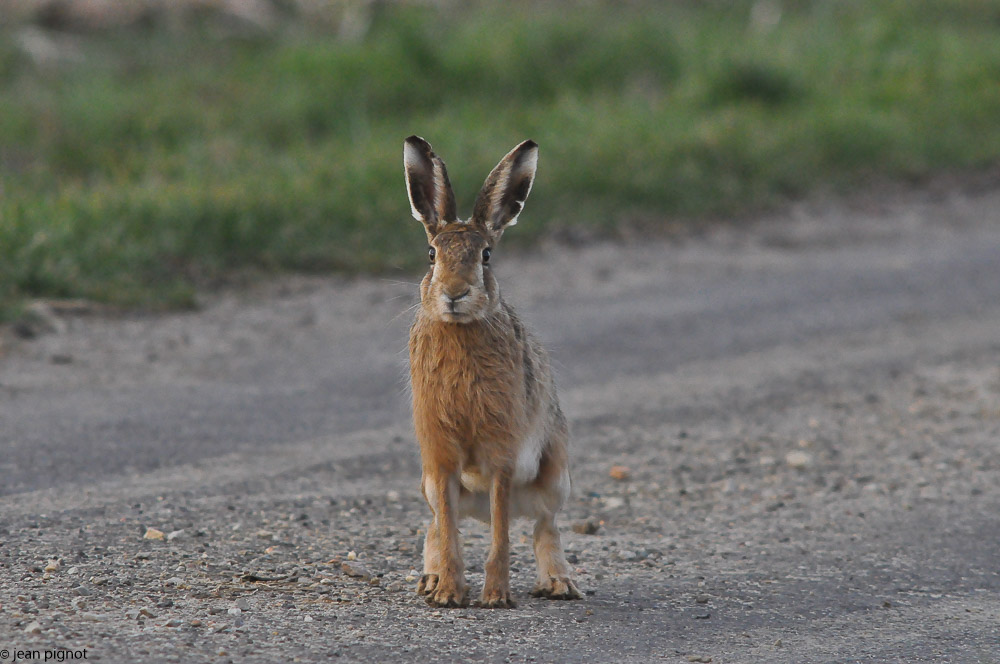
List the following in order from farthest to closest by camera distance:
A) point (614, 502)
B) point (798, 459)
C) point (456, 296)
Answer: point (798, 459)
point (614, 502)
point (456, 296)

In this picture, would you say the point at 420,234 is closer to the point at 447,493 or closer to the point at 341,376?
the point at 341,376

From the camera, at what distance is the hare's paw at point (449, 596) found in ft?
14.6

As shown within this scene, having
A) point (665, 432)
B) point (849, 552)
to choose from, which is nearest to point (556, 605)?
point (849, 552)

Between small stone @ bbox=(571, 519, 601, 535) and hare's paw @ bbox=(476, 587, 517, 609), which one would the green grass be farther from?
hare's paw @ bbox=(476, 587, 517, 609)

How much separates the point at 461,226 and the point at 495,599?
1203mm

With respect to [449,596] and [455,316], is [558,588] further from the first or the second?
[455,316]

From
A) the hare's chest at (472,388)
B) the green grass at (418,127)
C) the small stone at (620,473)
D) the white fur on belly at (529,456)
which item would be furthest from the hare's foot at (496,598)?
the green grass at (418,127)

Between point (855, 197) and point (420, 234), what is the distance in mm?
4147

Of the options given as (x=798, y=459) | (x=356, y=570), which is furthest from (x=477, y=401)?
(x=798, y=459)

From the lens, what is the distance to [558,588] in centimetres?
464

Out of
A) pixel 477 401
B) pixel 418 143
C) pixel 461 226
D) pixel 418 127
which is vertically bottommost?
pixel 477 401

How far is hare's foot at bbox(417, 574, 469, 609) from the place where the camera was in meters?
4.46

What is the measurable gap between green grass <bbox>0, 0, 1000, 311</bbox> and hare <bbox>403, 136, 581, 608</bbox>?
3.94 metres

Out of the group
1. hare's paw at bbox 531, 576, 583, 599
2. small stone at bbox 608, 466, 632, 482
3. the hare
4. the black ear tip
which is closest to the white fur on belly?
the hare
